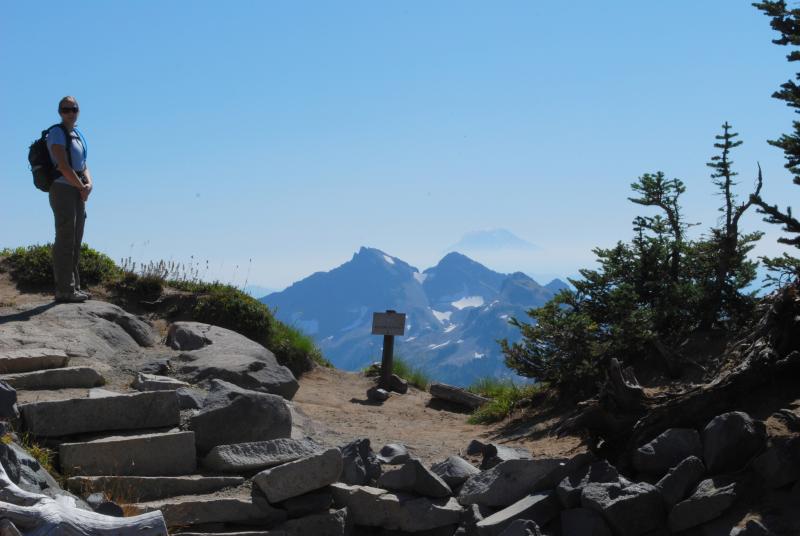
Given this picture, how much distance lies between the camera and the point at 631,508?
667cm

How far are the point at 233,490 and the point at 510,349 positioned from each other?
5.47 metres

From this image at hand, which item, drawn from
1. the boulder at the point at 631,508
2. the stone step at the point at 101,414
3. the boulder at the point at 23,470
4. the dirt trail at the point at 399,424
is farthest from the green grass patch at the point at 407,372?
the boulder at the point at 23,470

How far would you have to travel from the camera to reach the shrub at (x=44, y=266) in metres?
14.7

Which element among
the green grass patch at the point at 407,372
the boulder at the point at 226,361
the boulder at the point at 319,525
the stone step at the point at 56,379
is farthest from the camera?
the green grass patch at the point at 407,372

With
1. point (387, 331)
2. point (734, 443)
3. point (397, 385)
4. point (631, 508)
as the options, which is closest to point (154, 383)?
point (631, 508)

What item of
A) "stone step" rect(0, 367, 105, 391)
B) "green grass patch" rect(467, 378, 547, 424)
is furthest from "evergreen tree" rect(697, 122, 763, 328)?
"stone step" rect(0, 367, 105, 391)

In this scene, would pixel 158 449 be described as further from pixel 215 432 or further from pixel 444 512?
pixel 444 512

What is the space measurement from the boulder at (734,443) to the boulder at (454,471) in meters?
2.24

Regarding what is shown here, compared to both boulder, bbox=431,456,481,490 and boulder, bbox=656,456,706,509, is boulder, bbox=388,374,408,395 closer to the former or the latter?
boulder, bbox=431,456,481,490

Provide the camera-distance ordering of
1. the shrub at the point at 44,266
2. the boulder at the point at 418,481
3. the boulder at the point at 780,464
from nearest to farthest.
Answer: the boulder at the point at 780,464 → the boulder at the point at 418,481 → the shrub at the point at 44,266

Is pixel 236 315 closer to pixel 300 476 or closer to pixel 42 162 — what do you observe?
pixel 42 162

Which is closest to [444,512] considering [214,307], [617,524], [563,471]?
[563,471]

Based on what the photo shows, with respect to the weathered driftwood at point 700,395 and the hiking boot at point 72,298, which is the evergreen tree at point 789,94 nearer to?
the weathered driftwood at point 700,395

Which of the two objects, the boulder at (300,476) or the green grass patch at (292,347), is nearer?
the boulder at (300,476)
